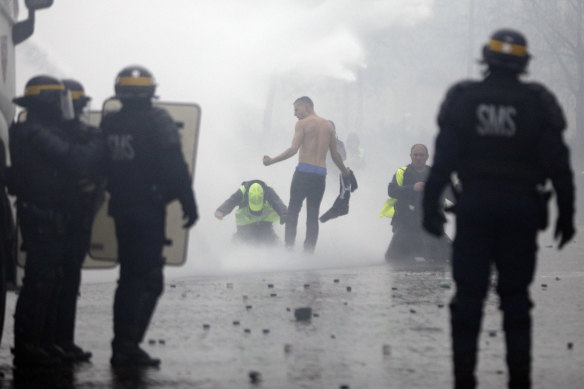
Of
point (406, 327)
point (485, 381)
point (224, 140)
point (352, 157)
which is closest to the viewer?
point (485, 381)

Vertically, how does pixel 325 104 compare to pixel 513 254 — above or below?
above

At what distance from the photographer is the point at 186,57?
103 feet

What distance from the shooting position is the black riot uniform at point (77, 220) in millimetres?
6375

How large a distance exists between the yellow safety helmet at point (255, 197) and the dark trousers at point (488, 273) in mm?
8575

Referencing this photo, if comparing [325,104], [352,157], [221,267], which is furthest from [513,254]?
[325,104]

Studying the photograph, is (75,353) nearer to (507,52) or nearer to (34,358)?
(34,358)

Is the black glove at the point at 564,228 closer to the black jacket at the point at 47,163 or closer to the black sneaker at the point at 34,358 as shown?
the black jacket at the point at 47,163

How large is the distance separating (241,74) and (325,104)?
52.4m

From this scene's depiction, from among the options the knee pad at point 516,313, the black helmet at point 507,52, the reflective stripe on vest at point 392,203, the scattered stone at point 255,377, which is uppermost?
the black helmet at point 507,52

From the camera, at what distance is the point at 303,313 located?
834 centimetres

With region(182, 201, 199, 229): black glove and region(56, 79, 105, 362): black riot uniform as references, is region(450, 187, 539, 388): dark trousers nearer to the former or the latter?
region(182, 201, 199, 229): black glove

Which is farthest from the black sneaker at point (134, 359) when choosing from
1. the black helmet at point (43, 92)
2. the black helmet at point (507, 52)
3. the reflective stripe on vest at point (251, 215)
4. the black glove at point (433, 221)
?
the reflective stripe on vest at point (251, 215)

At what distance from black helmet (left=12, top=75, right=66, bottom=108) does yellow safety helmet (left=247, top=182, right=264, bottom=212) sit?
7.38 meters

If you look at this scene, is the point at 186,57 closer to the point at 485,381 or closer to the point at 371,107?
the point at 485,381
